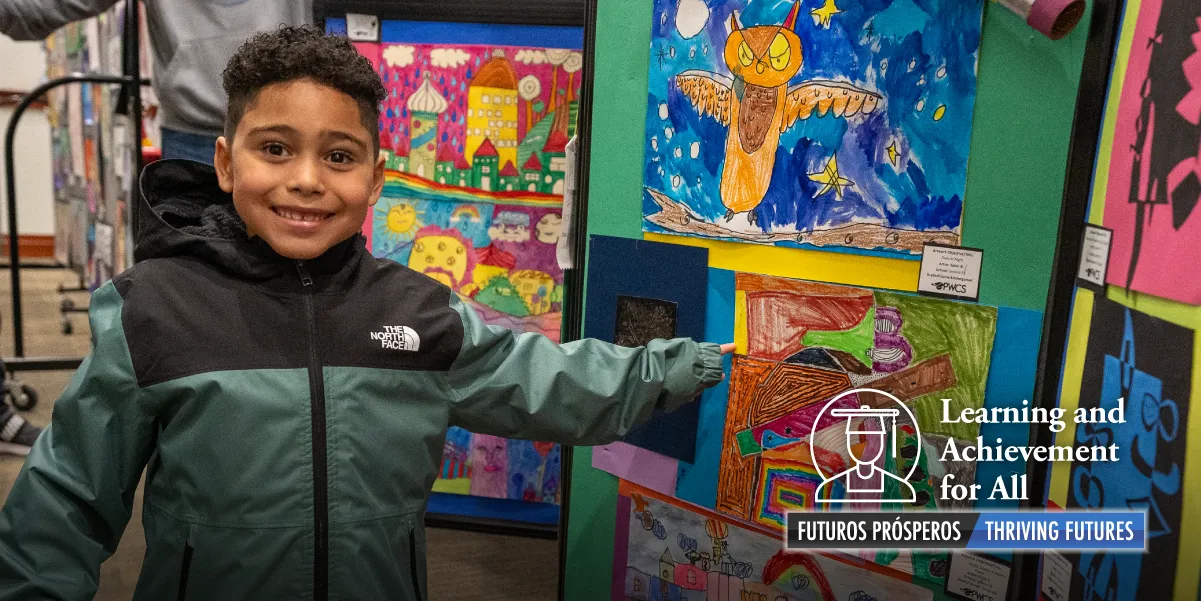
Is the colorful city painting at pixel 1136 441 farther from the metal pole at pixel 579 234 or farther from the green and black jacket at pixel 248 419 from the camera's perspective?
the metal pole at pixel 579 234

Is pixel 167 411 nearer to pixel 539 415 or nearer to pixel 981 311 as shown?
pixel 539 415

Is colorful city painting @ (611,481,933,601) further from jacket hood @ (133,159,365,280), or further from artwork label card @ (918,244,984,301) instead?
jacket hood @ (133,159,365,280)

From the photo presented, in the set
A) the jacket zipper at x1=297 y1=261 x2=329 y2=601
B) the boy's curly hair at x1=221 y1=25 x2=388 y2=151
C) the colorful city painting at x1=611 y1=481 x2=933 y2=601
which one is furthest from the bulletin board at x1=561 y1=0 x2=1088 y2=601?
the jacket zipper at x1=297 y1=261 x2=329 y2=601

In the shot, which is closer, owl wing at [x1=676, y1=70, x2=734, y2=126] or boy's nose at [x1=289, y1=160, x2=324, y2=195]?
boy's nose at [x1=289, y1=160, x2=324, y2=195]

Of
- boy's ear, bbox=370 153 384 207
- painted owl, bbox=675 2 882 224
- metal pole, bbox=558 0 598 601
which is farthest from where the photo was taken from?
metal pole, bbox=558 0 598 601

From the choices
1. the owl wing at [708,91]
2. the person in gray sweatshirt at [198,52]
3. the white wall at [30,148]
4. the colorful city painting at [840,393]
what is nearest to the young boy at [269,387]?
the colorful city painting at [840,393]

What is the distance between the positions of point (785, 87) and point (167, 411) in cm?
108

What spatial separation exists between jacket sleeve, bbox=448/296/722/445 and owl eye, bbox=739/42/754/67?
1.65 feet

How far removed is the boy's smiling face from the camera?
1.25 m

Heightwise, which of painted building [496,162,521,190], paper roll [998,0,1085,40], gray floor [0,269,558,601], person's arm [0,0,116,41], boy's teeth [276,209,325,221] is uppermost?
person's arm [0,0,116,41]

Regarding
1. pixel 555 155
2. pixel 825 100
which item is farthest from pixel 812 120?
pixel 555 155

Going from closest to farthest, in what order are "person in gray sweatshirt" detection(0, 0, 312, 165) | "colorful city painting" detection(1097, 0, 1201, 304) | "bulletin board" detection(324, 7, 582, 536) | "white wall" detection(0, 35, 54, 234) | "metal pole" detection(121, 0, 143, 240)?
"colorful city painting" detection(1097, 0, 1201, 304) → "person in gray sweatshirt" detection(0, 0, 312, 165) → "bulletin board" detection(324, 7, 582, 536) → "metal pole" detection(121, 0, 143, 240) → "white wall" detection(0, 35, 54, 234)

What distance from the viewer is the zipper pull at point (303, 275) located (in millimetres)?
1294

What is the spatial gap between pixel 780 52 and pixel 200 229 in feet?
3.18
